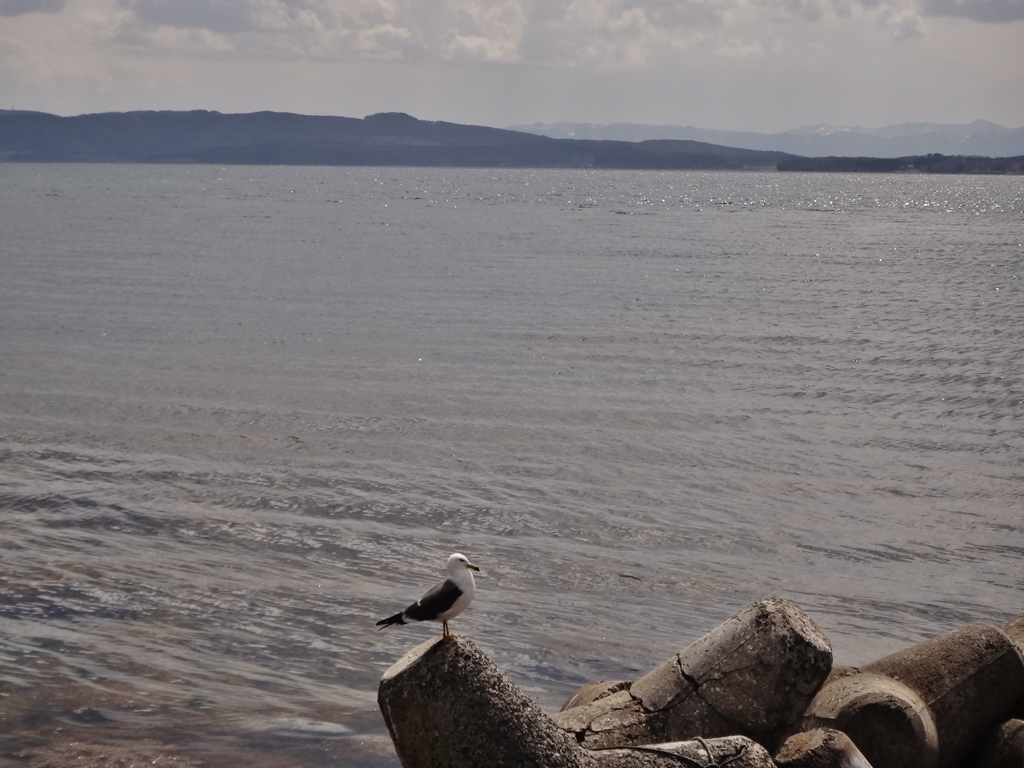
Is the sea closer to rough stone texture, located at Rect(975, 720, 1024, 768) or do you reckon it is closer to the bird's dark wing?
the bird's dark wing

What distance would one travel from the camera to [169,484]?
1858 cm

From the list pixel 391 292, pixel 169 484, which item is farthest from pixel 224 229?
pixel 169 484

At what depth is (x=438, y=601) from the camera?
695 centimetres

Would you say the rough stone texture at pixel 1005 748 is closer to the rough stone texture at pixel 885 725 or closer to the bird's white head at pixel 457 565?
the rough stone texture at pixel 885 725

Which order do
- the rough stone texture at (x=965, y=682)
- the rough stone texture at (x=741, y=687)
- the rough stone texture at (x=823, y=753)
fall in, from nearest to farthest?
the rough stone texture at (x=823, y=753), the rough stone texture at (x=741, y=687), the rough stone texture at (x=965, y=682)

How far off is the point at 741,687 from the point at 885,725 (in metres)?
1.01

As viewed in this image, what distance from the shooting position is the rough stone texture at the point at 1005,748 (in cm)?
786

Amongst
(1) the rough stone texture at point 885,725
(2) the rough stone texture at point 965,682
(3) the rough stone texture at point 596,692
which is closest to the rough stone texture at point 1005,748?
→ (2) the rough stone texture at point 965,682

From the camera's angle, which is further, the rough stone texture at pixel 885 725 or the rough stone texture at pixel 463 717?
the rough stone texture at pixel 885 725

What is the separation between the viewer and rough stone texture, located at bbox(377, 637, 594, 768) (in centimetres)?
598

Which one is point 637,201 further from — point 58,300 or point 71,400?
point 71,400

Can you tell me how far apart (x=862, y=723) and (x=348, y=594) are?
24.8 feet

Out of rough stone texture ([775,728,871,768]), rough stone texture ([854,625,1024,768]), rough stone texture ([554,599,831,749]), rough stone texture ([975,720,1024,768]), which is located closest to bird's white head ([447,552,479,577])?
rough stone texture ([554,599,831,749])

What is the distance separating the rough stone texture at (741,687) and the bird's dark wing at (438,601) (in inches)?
52.4
